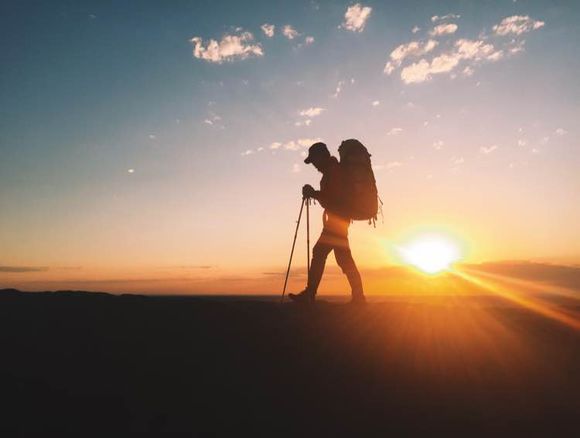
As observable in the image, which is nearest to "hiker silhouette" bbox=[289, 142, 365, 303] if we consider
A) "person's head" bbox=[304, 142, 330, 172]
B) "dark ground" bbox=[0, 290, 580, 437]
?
"person's head" bbox=[304, 142, 330, 172]

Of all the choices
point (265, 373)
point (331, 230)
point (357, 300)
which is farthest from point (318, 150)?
point (265, 373)

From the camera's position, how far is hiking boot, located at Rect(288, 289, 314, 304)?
29.8ft

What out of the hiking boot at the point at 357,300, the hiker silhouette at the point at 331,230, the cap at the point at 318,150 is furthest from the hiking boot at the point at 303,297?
the cap at the point at 318,150

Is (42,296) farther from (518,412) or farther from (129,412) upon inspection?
(518,412)

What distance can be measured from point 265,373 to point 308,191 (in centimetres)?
566

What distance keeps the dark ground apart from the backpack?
9.65 feet

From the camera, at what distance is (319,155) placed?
32.2ft

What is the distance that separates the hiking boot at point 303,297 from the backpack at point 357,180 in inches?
76.0

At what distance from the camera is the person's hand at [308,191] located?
9859 millimetres

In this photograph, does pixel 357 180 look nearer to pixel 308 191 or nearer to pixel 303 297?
pixel 308 191

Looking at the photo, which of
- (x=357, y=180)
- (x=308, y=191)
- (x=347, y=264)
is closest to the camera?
(x=357, y=180)

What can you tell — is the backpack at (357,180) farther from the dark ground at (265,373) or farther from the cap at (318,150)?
the dark ground at (265,373)

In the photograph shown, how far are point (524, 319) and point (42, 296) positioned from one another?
9.00m

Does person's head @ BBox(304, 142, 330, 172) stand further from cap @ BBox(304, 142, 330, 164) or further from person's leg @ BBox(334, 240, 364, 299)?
person's leg @ BBox(334, 240, 364, 299)
